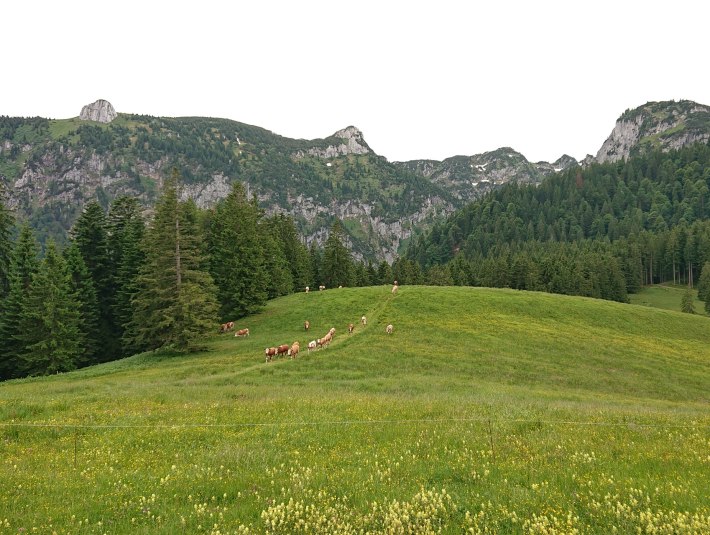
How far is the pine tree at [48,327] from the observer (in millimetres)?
43844

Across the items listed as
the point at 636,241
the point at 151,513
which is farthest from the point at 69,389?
the point at 636,241

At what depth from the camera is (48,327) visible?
44.2m

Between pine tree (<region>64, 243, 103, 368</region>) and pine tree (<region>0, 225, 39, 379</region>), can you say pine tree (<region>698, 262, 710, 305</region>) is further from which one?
pine tree (<region>0, 225, 39, 379</region>)

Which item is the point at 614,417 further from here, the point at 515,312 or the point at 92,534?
the point at 515,312

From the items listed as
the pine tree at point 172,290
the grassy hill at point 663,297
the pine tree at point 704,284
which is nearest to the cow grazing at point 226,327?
the pine tree at point 172,290

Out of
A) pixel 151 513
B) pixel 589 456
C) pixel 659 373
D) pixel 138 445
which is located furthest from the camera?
pixel 659 373

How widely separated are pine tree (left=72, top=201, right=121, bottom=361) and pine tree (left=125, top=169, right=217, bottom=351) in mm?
13077

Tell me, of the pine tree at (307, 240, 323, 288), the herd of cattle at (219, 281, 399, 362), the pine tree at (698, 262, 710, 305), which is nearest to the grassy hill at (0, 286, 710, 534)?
the herd of cattle at (219, 281, 399, 362)

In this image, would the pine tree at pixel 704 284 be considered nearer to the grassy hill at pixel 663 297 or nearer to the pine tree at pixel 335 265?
the grassy hill at pixel 663 297

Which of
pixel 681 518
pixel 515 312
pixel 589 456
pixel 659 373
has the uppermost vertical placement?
pixel 681 518

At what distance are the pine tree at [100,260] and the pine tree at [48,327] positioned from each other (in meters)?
9.25

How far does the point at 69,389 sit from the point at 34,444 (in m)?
17.0

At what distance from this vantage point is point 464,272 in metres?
131

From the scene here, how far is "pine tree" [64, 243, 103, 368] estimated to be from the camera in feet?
172
